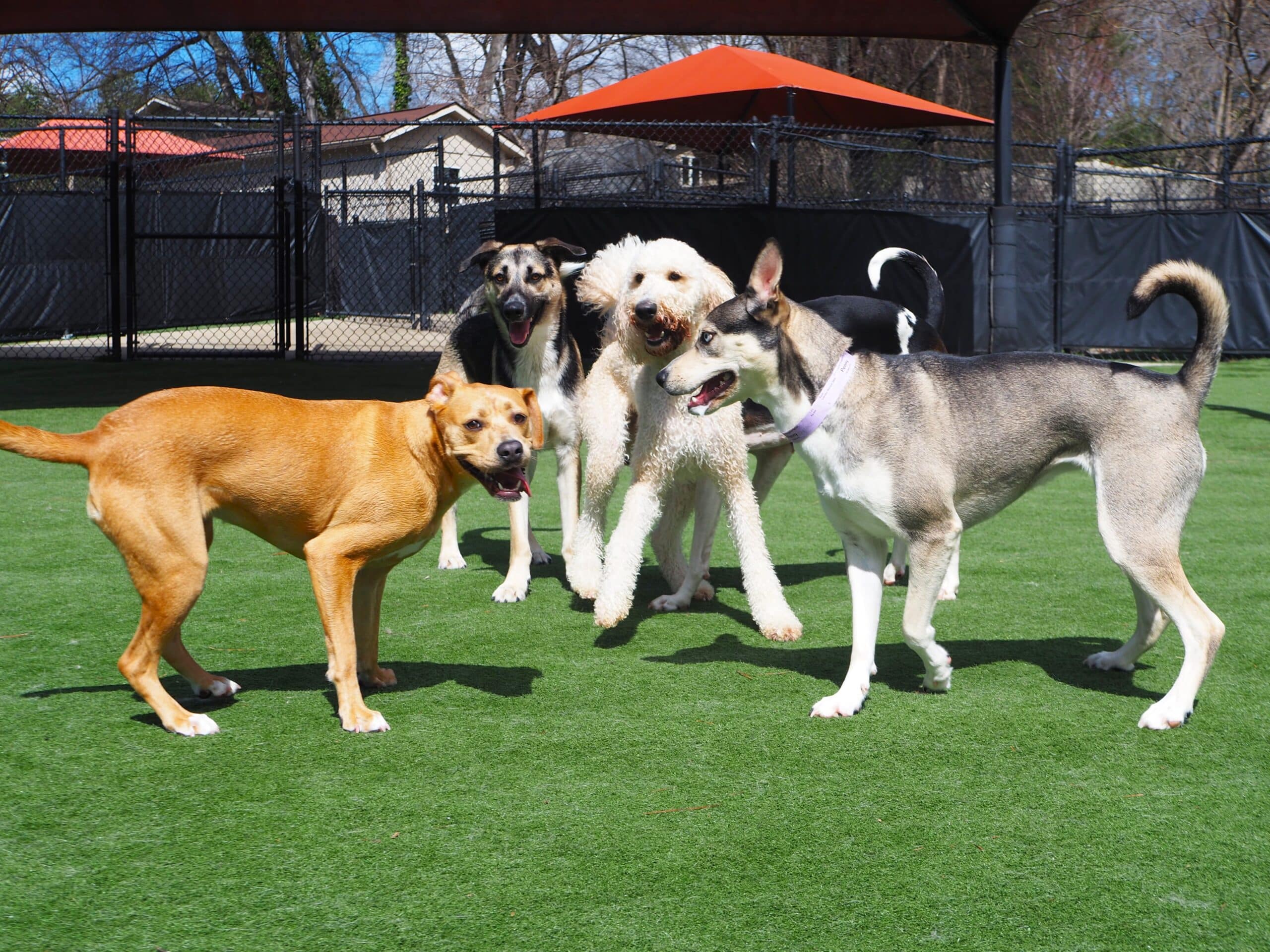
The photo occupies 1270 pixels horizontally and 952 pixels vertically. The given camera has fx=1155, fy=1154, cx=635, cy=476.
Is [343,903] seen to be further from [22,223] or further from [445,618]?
[22,223]

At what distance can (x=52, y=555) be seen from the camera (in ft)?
20.5

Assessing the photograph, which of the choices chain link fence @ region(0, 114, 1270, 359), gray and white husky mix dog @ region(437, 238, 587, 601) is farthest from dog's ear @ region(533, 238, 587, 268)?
chain link fence @ region(0, 114, 1270, 359)

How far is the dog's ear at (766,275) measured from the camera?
396 centimetres

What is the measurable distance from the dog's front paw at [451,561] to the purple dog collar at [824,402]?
9.58ft

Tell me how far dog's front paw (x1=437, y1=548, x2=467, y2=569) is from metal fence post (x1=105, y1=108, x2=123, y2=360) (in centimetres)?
1013

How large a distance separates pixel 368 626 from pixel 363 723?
21.7 inches

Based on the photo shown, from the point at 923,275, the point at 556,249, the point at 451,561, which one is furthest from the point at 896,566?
the point at 556,249

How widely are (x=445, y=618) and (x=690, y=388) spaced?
201 centimetres

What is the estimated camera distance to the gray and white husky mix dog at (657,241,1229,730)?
3.94m

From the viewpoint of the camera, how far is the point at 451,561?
652 centimetres

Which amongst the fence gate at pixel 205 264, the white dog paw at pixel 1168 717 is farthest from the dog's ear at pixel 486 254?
the fence gate at pixel 205 264

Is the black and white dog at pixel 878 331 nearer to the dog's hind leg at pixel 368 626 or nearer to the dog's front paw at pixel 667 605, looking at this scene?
the dog's front paw at pixel 667 605

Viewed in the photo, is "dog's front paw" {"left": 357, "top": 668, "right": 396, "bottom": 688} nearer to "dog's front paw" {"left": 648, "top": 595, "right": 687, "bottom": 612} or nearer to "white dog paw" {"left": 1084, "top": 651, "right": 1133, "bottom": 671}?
"dog's front paw" {"left": 648, "top": 595, "right": 687, "bottom": 612}

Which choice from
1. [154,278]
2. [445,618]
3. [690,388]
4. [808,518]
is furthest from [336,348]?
[690,388]
